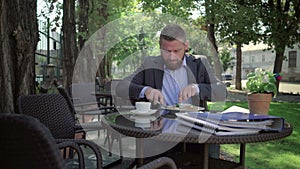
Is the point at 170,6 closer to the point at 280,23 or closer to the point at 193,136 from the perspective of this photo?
the point at 280,23

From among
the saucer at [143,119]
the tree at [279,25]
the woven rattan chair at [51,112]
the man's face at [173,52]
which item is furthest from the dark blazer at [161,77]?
the tree at [279,25]

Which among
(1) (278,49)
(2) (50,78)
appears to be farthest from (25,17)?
(1) (278,49)

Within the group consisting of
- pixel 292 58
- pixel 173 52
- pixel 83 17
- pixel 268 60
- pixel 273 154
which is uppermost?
pixel 268 60

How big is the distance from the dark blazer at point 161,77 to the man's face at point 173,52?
0.11 m

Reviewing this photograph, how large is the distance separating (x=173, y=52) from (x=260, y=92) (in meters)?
0.94

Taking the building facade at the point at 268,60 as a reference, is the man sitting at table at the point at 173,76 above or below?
below

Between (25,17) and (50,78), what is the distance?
379 centimetres

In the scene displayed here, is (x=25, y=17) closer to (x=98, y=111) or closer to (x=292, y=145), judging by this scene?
(x=98, y=111)

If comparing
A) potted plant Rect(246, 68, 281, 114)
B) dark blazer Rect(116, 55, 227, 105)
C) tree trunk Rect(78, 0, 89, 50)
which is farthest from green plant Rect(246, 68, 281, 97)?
tree trunk Rect(78, 0, 89, 50)

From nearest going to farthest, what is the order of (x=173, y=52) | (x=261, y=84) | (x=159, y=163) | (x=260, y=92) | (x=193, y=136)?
(x=159, y=163) → (x=193, y=136) → (x=173, y=52) → (x=260, y=92) → (x=261, y=84)

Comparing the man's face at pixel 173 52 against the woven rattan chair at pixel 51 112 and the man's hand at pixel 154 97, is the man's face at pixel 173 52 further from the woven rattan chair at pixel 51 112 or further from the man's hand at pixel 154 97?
the woven rattan chair at pixel 51 112

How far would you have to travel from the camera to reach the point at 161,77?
2711 mm

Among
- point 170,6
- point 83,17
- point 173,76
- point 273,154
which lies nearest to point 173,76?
point 173,76

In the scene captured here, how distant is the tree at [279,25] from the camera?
1530cm
